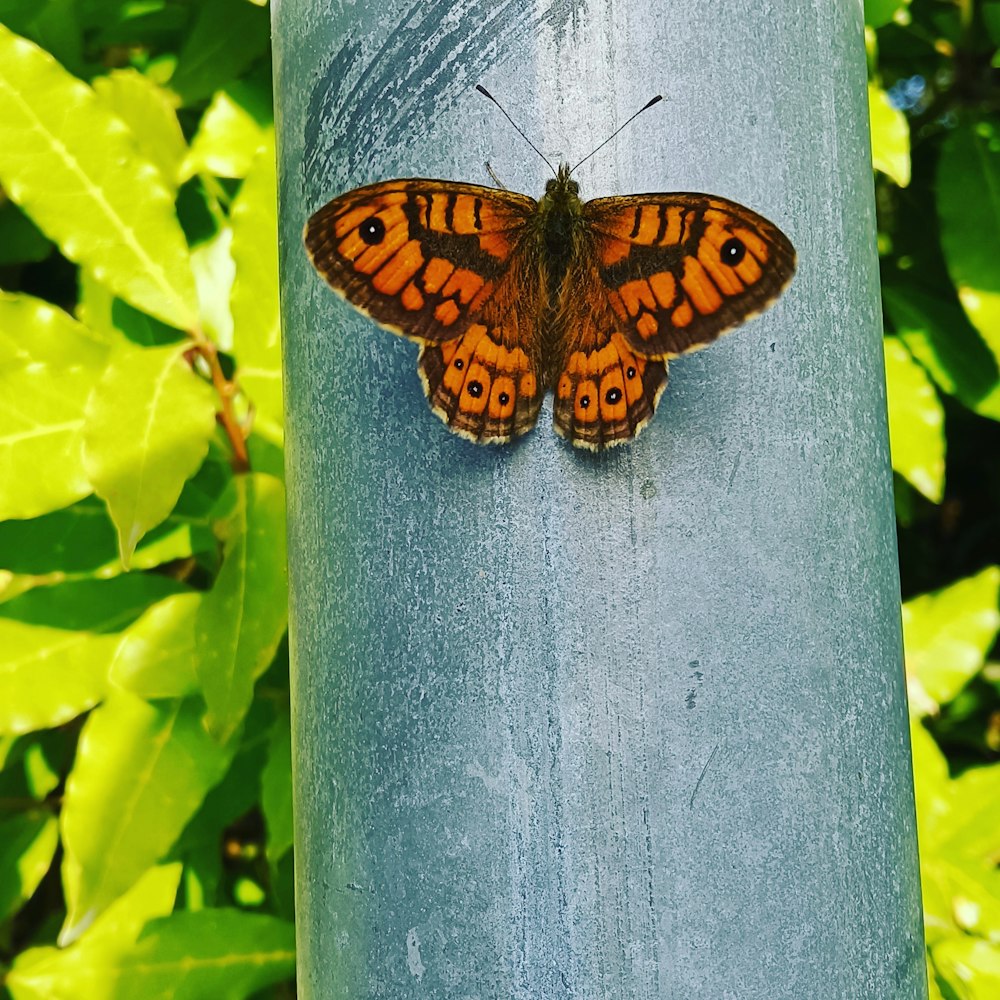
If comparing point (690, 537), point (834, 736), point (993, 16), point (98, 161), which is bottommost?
point (834, 736)

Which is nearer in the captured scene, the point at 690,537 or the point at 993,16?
the point at 690,537

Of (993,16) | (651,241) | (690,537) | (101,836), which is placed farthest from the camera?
(993,16)

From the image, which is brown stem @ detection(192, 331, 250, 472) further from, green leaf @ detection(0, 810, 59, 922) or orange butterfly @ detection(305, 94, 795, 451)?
green leaf @ detection(0, 810, 59, 922)

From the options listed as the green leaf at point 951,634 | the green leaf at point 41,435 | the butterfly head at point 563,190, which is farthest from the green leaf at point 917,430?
the green leaf at point 41,435

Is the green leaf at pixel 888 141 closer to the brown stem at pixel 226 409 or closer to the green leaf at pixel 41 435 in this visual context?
the brown stem at pixel 226 409

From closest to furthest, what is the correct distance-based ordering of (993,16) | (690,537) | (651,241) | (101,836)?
(690,537) → (651,241) → (101,836) → (993,16)

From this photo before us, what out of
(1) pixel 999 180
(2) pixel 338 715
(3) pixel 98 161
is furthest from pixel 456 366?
(1) pixel 999 180

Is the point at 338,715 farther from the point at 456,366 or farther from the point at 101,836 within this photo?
the point at 101,836
